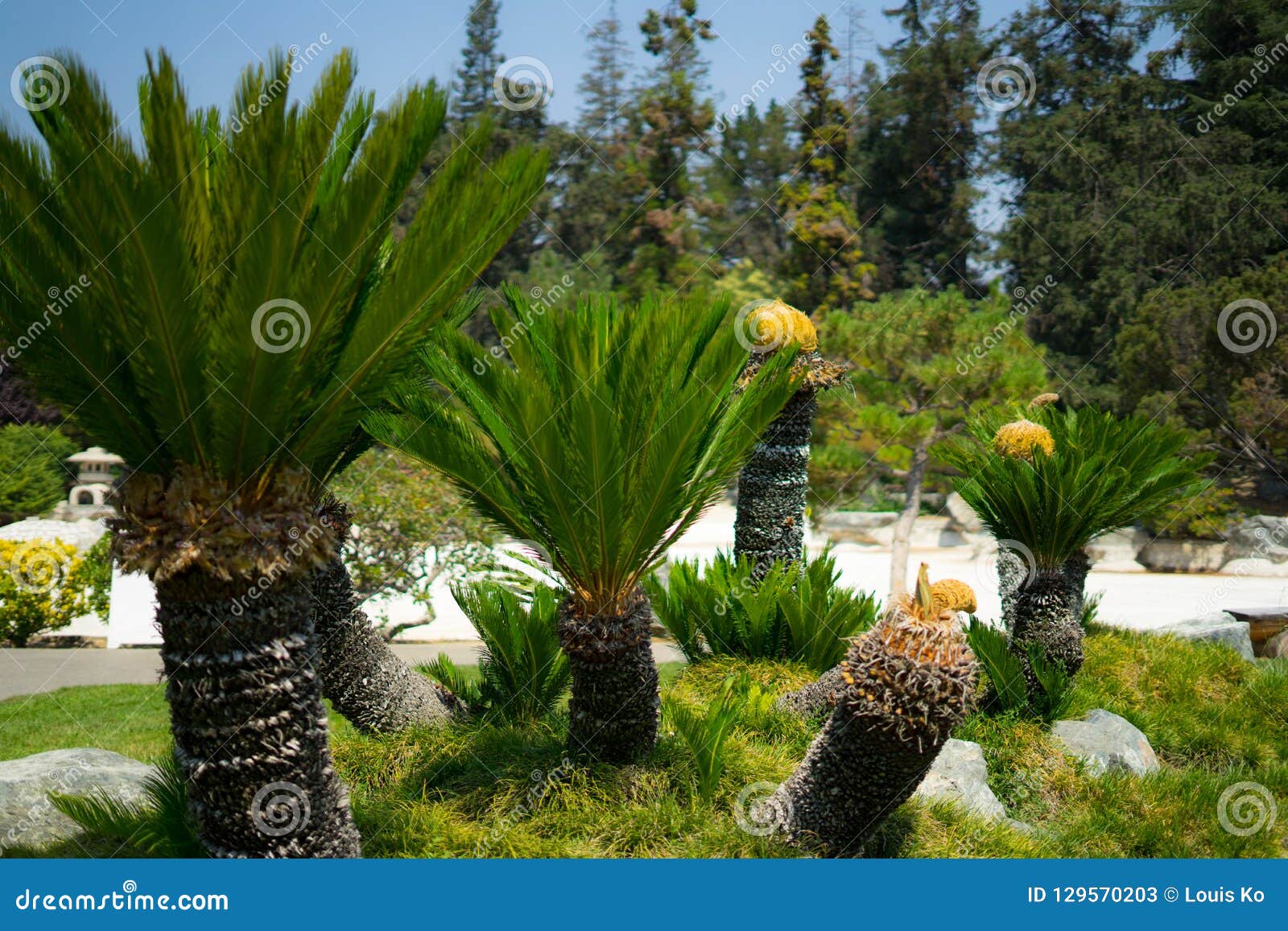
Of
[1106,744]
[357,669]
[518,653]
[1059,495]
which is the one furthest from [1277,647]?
[357,669]

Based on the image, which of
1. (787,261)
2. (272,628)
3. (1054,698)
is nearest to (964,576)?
(787,261)

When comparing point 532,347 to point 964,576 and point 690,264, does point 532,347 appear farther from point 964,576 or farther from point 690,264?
point 690,264

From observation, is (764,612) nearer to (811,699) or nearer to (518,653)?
(811,699)

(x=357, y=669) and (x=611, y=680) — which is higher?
(x=611, y=680)

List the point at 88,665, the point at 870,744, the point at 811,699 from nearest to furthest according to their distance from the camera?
1. the point at 870,744
2. the point at 811,699
3. the point at 88,665

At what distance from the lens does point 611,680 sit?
16.1 ft

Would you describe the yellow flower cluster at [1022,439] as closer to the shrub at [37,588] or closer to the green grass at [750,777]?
the green grass at [750,777]

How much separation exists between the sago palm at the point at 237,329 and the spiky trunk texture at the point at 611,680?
4.41 ft

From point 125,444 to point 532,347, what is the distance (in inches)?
74.0

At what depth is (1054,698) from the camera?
7.02m

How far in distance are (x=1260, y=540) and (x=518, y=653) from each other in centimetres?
1670

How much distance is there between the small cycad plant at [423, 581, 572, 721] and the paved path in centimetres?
233

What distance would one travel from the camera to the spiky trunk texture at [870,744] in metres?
4.12

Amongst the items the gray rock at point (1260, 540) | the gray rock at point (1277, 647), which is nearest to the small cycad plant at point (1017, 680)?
the gray rock at point (1277, 647)
